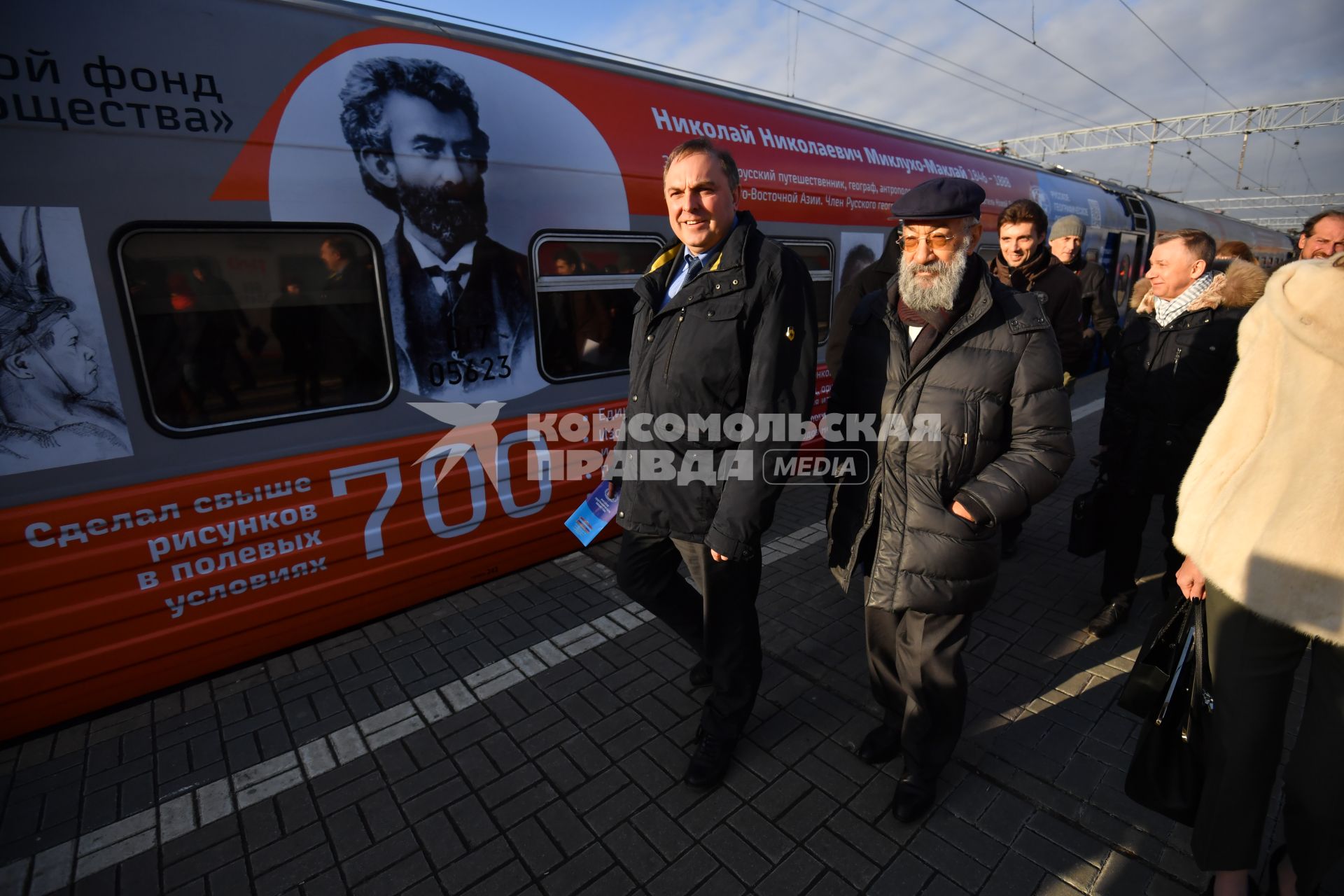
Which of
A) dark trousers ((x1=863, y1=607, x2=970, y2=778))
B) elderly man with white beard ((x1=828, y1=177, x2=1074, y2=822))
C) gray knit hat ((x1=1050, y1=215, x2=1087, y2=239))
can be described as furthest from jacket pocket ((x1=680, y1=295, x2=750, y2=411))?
gray knit hat ((x1=1050, y1=215, x2=1087, y2=239))

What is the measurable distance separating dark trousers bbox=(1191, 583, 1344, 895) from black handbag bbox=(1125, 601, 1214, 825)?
0.07 meters

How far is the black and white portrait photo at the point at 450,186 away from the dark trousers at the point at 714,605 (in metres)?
1.56

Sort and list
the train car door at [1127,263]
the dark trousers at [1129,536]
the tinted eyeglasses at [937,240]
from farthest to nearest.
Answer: the train car door at [1127,263]
the dark trousers at [1129,536]
the tinted eyeglasses at [937,240]

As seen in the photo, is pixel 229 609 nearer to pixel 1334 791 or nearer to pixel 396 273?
pixel 396 273

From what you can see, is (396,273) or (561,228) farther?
(561,228)

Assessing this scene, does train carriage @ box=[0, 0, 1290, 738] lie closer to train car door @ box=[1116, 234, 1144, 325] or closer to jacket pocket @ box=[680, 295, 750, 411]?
jacket pocket @ box=[680, 295, 750, 411]

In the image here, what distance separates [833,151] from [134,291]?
15.6ft

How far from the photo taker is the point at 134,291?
2512 mm

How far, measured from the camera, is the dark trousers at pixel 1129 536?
10.5 feet

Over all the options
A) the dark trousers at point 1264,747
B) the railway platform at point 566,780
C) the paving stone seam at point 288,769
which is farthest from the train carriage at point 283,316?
the dark trousers at point 1264,747

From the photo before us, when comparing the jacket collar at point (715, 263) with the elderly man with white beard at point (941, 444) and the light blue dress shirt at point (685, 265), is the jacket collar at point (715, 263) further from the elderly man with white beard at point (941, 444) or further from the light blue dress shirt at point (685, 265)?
the elderly man with white beard at point (941, 444)

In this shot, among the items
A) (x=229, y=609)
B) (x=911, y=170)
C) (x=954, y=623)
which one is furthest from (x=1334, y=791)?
(x=911, y=170)

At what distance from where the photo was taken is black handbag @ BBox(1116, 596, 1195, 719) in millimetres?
2004

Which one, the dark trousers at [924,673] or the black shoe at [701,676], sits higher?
the dark trousers at [924,673]
